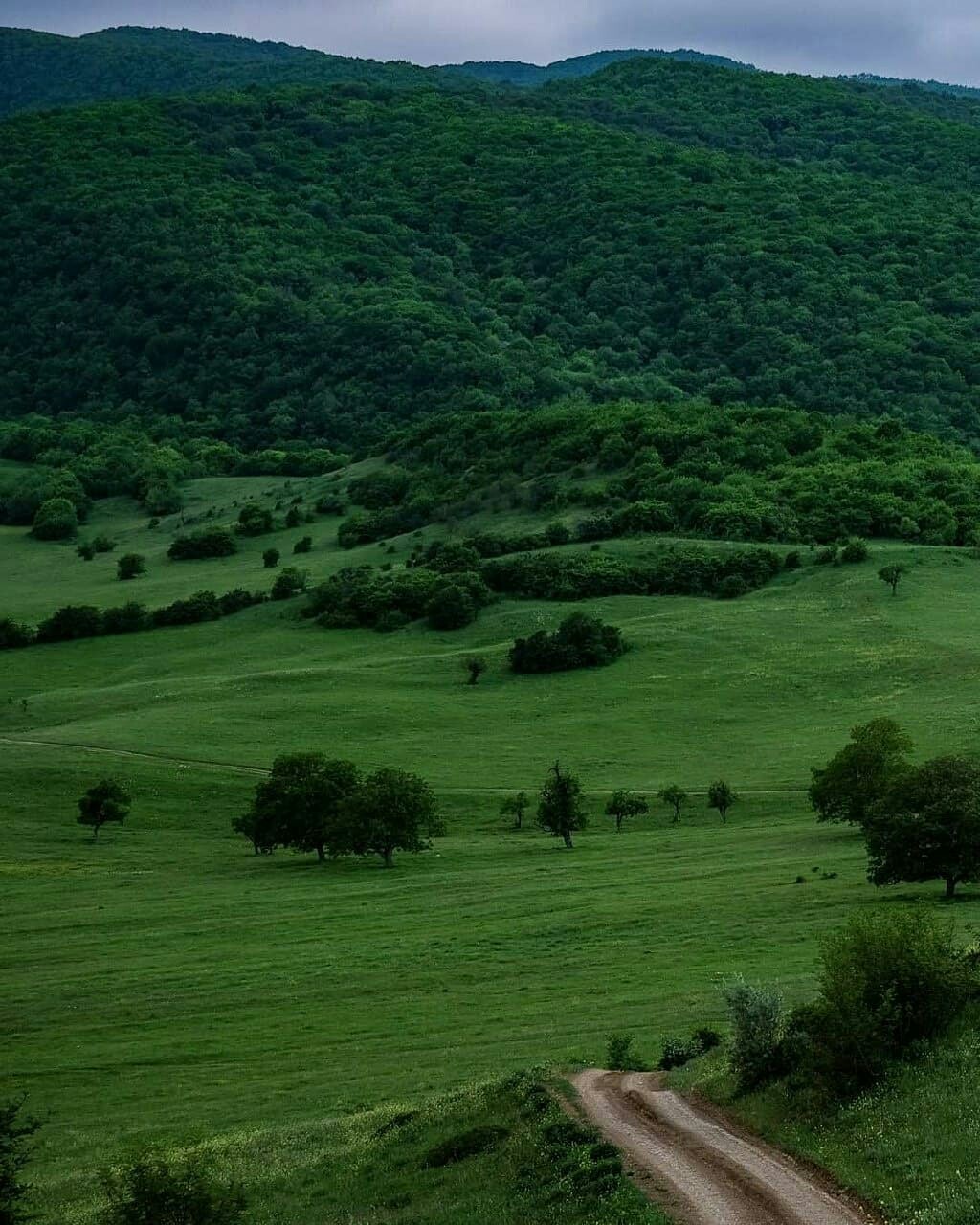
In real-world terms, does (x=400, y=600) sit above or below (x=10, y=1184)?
above

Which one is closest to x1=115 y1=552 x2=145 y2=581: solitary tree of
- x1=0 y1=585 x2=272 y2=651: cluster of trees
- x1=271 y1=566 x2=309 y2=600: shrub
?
x1=0 y1=585 x2=272 y2=651: cluster of trees

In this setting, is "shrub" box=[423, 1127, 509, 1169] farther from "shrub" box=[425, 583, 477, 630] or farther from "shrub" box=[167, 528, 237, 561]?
"shrub" box=[167, 528, 237, 561]

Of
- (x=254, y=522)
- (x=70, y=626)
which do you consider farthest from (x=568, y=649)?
(x=254, y=522)

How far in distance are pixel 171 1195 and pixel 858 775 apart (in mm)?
47434

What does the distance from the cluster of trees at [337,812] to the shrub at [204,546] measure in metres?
92.1

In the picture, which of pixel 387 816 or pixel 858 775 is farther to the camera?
pixel 387 816

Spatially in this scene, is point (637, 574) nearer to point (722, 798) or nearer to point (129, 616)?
point (129, 616)

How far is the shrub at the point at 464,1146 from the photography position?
3272 cm

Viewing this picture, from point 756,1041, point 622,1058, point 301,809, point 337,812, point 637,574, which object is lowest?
point 622,1058

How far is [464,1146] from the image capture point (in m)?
32.9

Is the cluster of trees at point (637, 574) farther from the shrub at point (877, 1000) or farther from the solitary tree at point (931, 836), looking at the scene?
the shrub at point (877, 1000)

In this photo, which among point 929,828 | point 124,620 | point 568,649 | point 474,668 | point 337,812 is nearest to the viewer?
point 929,828

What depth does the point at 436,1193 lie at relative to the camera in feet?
102

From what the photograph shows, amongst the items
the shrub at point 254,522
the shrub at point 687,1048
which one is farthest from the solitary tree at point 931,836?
the shrub at point 254,522
